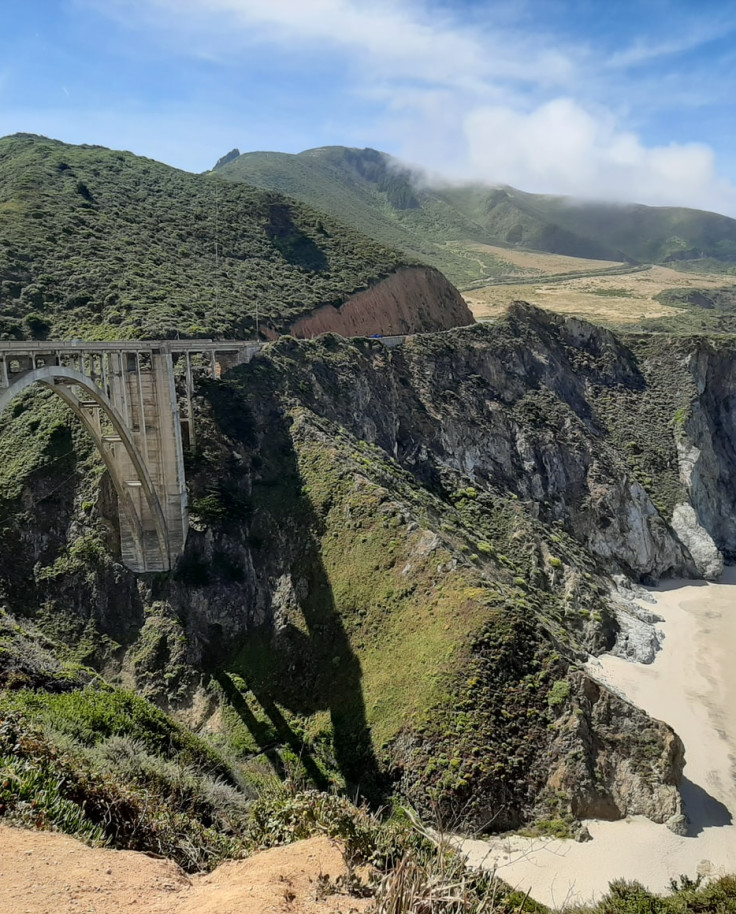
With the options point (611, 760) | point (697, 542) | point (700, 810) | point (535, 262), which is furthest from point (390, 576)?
point (535, 262)

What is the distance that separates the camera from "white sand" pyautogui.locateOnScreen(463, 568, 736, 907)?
19406 millimetres

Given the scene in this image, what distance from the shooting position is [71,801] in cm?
1020

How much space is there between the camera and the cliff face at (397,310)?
5259cm

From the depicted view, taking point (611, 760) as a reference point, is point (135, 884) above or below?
above

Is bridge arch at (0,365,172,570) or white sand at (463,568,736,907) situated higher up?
bridge arch at (0,365,172,570)

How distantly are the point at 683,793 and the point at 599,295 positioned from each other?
11142 centimetres

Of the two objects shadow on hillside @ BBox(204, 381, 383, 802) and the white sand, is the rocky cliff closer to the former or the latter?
shadow on hillside @ BBox(204, 381, 383, 802)

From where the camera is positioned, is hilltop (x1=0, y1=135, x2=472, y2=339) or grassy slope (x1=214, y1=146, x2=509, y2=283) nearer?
hilltop (x1=0, y1=135, x2=472, y2=339)

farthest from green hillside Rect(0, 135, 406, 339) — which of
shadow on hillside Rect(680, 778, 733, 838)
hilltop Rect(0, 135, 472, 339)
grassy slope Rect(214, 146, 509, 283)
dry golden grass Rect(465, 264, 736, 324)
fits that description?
grassy slope Rect(214, 146, 509, 283)

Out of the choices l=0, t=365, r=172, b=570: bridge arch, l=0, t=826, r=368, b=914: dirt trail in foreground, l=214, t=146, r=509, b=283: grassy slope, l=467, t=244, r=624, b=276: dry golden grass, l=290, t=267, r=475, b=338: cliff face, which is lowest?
l=0, t=826, r=368, b=914: dirt trail in foreground

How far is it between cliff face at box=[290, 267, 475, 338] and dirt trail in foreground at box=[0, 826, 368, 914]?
4234 cm

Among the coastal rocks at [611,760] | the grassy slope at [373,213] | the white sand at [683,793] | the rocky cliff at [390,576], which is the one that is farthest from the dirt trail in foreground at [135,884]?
the grassy slope at [373,213]

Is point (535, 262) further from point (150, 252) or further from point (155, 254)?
point (150, 252)

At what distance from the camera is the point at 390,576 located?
94.9ft
